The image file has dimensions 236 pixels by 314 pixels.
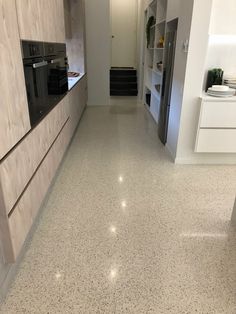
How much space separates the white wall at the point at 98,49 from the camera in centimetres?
584

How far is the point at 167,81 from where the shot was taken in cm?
354

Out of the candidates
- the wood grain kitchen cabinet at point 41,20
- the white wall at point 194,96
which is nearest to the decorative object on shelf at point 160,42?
the white wall at point 194,96

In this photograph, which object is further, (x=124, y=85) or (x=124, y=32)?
(x=124, y=32)

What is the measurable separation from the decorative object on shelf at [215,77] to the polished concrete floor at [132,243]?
3.46 feet

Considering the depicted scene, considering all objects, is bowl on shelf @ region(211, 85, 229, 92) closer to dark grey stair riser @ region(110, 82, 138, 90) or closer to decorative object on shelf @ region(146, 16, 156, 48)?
decorative object on shelf @ region(146, 16, 156, 48)

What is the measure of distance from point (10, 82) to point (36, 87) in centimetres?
54

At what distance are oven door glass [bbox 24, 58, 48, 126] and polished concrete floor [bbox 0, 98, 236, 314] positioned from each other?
89 centimetres

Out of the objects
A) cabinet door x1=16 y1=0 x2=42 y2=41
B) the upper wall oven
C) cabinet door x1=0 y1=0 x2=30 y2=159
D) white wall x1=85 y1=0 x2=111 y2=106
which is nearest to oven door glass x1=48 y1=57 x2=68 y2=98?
the upper wall oven

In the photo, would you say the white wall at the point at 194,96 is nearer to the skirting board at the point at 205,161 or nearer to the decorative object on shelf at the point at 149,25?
the skirting board at the point at 205,161

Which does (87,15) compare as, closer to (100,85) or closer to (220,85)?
(100,85)

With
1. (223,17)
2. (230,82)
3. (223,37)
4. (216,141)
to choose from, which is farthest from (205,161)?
(223,17)

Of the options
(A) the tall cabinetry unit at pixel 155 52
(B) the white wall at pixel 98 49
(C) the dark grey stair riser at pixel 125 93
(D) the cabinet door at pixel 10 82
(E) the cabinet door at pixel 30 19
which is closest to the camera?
(D) the cabinet door at pixel 10 82

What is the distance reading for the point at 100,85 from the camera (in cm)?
647

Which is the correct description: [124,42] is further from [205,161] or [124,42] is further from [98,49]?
[205,161]
